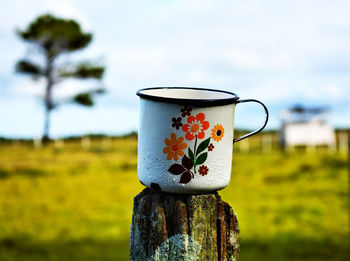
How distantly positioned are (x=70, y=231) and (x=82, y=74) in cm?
1564

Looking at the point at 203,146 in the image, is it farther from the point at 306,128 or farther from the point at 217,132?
the point at 306,128

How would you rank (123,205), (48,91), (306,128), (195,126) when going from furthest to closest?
(48,91)
(306,128)
(123,205)
(195,126)

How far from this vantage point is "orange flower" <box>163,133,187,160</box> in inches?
92.7

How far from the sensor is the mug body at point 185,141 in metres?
2.34

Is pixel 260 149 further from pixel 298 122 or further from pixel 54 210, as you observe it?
pixel 54 210

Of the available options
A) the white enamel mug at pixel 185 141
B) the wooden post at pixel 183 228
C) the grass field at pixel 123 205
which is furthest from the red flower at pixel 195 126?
the grass field at pixel 123 205

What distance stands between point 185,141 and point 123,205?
8.72 metres

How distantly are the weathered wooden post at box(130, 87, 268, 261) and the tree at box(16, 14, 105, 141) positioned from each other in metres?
21.4

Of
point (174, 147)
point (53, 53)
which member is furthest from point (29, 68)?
point (174, 147)

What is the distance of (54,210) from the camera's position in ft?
34.0

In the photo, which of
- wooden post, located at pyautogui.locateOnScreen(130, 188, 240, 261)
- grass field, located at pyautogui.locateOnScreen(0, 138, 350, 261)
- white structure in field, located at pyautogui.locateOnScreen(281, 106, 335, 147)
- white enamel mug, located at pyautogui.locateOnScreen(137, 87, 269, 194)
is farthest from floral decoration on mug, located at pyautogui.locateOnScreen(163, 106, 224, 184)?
white structure in field, located at pyautogui.locateOnScreen(281, 106, 335, 147)

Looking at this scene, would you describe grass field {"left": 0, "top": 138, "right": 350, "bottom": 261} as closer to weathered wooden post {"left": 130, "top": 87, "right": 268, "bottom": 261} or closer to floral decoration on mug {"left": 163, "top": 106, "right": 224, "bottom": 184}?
weathered wooden post {"left": 130, "top": 87, "right": 268, "bottom": 261}

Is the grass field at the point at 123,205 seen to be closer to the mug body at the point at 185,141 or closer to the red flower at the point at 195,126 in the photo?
the mug body at the point at 185,141

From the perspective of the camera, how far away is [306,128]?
17344mm
